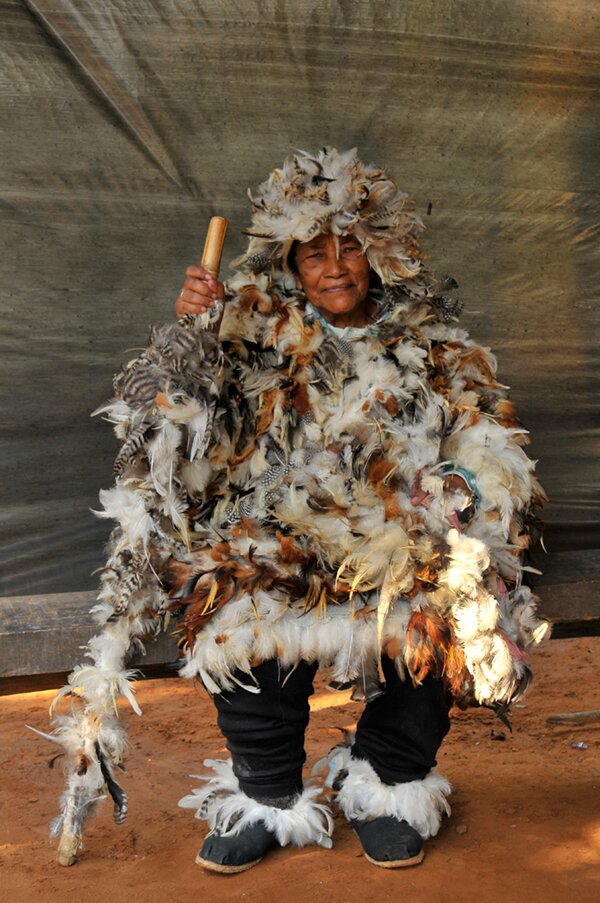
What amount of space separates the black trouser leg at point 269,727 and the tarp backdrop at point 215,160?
1367 mm

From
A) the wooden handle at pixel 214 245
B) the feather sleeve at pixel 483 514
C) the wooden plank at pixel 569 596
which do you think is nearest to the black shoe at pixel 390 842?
the feather sleeve at pixel 483 514

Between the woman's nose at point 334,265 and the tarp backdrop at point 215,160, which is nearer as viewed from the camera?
the woman's nose at point 334,265

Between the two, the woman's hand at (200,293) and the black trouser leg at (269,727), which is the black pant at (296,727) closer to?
the black trouser leg at (269,727)

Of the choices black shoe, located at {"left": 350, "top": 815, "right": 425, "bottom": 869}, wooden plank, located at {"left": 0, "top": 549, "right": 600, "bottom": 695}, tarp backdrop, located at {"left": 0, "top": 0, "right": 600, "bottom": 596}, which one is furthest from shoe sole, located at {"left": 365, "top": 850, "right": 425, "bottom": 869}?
tarp backdrop, located at {"left": 0, "top": 0, "right": 600, "bottom": 596}

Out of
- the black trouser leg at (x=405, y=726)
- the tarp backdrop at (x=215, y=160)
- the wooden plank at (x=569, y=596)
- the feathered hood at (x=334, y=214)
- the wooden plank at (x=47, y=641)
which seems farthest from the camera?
the tarp backdrop at (x=215, y=160)

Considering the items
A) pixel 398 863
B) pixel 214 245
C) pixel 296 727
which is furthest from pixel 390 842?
pixel 214 245

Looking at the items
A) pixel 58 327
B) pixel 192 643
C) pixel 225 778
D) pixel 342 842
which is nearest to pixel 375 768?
pixel 342 842

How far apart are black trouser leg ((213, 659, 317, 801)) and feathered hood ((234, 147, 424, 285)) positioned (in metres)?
1.15

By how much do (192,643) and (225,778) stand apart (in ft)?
1.42

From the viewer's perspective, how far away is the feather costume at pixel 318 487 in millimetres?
2637

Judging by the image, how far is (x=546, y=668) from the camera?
458 centimetres

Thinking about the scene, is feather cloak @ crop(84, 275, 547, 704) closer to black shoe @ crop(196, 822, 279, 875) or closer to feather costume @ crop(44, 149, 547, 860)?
feather costume @ crop(44, 149, 547, 860)

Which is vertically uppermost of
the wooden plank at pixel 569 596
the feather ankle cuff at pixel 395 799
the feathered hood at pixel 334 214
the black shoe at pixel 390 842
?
the feathered hood at pixel 334 214

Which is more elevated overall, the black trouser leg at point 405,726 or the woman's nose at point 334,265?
the woman's nose at point 334,265
